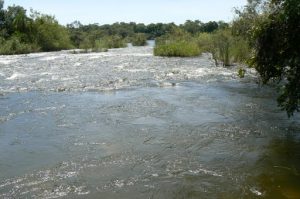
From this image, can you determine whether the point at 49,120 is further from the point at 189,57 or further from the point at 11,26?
the point at 11,26

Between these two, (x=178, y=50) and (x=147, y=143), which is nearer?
(x=147, y=143)

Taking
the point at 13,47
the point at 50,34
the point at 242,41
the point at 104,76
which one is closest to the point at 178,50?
the point at 242,41

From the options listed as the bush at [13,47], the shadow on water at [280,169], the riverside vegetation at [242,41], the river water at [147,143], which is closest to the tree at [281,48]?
the riverside vegetation at [242,41]

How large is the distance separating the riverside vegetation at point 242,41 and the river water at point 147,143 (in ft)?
4.69

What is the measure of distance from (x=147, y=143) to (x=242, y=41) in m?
18.7

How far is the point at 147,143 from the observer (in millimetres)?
9680

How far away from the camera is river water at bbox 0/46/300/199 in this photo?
704cm

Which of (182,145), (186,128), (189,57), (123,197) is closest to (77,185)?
(123,197)

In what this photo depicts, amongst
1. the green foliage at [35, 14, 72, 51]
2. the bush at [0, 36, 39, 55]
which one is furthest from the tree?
the green foliage at [35, 14, 72, 51]

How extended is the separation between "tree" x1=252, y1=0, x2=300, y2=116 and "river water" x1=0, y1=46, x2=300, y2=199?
140 centimetres

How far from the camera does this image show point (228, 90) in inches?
685

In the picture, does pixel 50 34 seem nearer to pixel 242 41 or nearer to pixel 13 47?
pixel 13 47

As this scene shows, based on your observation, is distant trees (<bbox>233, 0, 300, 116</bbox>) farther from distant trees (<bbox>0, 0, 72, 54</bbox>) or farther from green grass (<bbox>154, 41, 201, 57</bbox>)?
distant trees (<bbox>0, 0, 72, 54</bbox>)

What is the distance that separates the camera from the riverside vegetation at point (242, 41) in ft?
27.9
